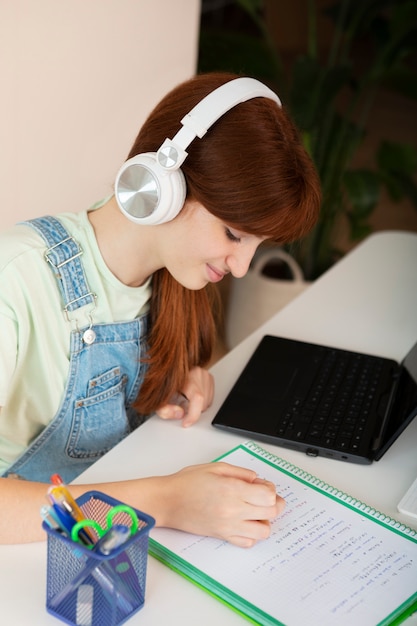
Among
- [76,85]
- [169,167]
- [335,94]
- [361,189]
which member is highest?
[169,167]

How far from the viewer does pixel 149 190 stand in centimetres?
107

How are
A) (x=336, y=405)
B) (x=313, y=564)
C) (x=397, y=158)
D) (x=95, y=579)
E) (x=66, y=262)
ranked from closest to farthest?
(x=95, y=579)
(x=313, y=564)
(x=66, y=262)
(x=336, y=405)
(x=397, y=158)

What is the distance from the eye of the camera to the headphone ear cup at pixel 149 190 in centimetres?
106

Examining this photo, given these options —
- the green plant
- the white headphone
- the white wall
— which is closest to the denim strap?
the white headphone

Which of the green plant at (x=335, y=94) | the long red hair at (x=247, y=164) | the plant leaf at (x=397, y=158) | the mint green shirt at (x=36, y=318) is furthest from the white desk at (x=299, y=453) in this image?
the plant leaf at (x=397, y=158)

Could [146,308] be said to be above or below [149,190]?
below

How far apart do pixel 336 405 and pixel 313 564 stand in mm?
374

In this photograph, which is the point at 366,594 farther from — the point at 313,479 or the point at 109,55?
the point at 109,55

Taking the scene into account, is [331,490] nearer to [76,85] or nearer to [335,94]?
[76,85]

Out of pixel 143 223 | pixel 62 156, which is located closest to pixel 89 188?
pixel 62 156

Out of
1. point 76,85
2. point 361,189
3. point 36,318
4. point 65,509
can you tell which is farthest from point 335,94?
point 65,509

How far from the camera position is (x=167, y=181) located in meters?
1.05

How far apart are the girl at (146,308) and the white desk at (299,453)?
5 cm

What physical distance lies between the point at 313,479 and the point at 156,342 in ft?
1.11
